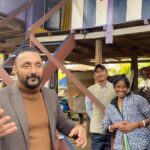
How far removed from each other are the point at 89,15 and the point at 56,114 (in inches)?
202

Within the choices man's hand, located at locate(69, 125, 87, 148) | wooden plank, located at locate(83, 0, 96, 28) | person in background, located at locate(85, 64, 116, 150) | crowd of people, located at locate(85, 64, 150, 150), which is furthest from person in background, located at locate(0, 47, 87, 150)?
wooden plank, located at locate(83, 0, 96, 28)

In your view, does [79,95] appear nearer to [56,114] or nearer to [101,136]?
[101,136]

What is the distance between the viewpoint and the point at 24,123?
2.41 metres

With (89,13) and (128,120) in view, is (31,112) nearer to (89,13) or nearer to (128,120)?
(128,120)

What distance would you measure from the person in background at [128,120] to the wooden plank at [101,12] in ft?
10.2

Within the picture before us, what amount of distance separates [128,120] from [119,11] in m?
3.56

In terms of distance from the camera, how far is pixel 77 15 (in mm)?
Result: 7641

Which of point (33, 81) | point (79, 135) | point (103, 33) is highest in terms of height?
point (103, 33)

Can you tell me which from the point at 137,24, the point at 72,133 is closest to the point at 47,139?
the point at 72,133

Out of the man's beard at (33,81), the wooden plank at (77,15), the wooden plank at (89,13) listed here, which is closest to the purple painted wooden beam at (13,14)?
the wooden plank at (77,15)

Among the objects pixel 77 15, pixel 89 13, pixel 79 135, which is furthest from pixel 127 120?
pixel 77 15

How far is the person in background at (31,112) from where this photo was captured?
2387 millimetres

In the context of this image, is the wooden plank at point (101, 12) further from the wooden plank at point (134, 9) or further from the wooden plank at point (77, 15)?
the wooden plank at point (134, 9)

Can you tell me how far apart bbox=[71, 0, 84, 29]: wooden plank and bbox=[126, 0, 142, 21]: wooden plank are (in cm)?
114
